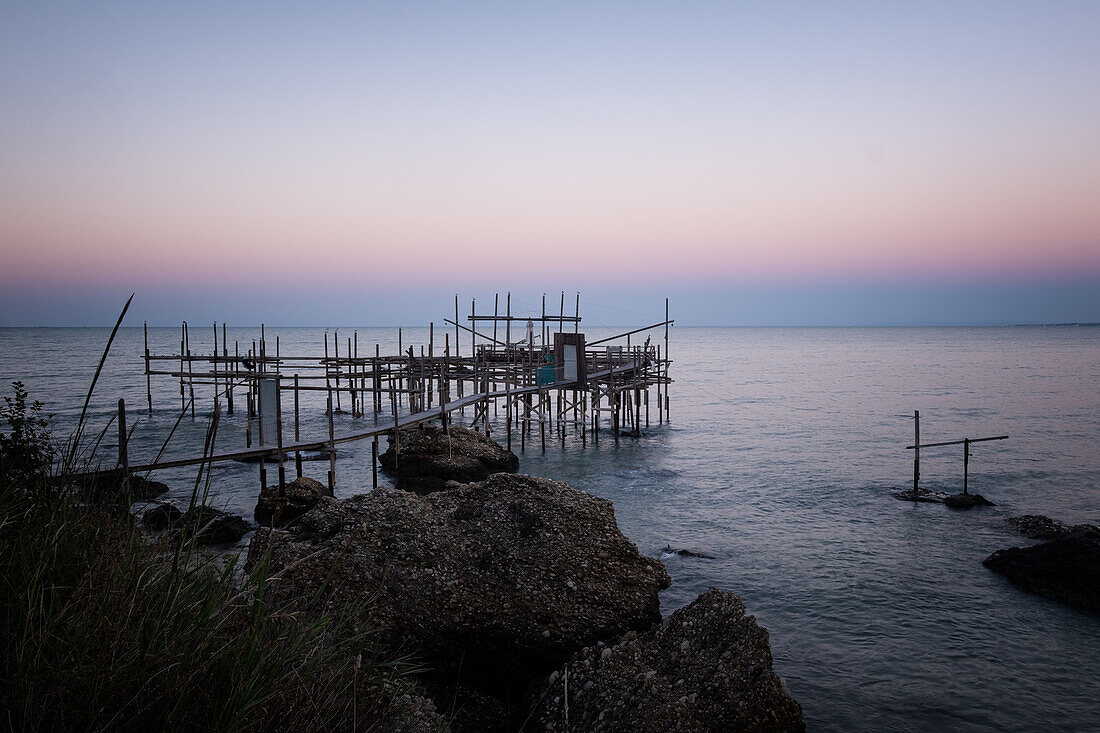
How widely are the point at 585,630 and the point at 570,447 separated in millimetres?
20787

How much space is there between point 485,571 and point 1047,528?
14.4 meters

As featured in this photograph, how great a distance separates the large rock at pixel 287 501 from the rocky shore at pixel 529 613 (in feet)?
21.0

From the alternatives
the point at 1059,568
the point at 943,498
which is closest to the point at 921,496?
the point at 943,498

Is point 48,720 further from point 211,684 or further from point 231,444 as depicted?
point 231,444

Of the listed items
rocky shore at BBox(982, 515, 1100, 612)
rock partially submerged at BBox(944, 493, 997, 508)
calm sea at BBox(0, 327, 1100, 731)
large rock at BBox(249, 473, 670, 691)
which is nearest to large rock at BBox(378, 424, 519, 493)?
calm sea at BBox(0, 327, 1100, 731)

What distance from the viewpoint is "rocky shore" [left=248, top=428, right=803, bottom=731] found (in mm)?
6770

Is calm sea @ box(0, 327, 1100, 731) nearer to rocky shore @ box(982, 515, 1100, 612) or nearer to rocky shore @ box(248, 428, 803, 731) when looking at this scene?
rocky shore @ box(982, 515, 1100, 612)

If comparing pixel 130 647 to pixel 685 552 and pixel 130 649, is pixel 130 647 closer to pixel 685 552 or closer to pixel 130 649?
pixel 130 649

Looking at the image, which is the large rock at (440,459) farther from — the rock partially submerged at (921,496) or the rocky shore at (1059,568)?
the rocky shore at (1059,568)

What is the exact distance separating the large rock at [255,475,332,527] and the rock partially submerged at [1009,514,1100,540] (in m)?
17.3

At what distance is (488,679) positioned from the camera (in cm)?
838

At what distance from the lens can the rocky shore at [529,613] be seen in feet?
22.2

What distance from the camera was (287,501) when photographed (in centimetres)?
1662

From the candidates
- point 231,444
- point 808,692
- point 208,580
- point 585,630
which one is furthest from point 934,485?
point 231,444
